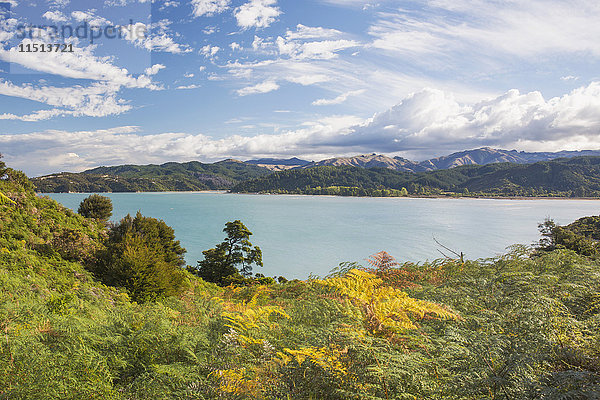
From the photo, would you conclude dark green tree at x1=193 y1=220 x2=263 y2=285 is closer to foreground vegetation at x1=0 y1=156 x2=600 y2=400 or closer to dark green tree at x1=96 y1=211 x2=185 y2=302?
dark green tree at x1=96 y1=211 x2=185 y2=302

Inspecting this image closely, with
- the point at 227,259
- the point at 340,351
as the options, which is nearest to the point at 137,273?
the point at 340,351

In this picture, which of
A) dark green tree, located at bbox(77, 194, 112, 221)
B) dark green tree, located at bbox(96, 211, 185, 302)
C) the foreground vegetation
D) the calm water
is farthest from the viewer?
the calm water

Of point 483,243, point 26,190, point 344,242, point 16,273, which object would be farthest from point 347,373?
point 483,243

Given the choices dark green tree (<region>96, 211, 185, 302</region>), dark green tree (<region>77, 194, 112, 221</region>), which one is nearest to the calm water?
dark green tree (<region>77, 194, 112, 221</region>)

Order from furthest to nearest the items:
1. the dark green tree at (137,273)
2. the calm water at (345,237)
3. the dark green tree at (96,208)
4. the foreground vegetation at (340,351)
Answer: the calm water at (345,237) → the dark green tree at (96,208) → the dark green tree at (137,273) → the foreground vegetation at (340,351)

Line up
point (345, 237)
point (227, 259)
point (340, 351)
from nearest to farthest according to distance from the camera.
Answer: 1. point (340, 351)
2. point (227, 259)
3. point (345, 237)

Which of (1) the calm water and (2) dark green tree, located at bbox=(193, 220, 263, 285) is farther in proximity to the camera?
(1) the calm water

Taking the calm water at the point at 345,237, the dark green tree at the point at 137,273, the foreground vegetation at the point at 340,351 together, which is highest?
the foreground vegetation at the point at 340,351

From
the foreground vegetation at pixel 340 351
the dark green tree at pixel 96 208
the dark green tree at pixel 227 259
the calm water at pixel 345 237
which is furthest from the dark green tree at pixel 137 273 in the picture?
the calm water at pixel 345 237

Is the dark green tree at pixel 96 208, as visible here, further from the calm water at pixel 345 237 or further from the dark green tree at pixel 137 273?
the calm water at pixel 345 237

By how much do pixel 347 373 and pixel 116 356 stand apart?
8.74ft

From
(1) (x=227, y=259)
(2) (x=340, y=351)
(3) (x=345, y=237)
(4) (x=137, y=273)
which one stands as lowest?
(3) (x=345, y=237)

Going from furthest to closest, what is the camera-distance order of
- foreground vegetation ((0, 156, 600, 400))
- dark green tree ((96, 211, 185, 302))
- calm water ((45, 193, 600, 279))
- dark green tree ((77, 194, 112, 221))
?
calm water ((45, 193, 600, 279))
dark green tree ((77, 194, 112, 221))
dark green tree ((96, 211, 185, 302))
foreground vegetation ((0, 156, 600, 400))

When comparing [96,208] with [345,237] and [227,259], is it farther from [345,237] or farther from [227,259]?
[345,237]
